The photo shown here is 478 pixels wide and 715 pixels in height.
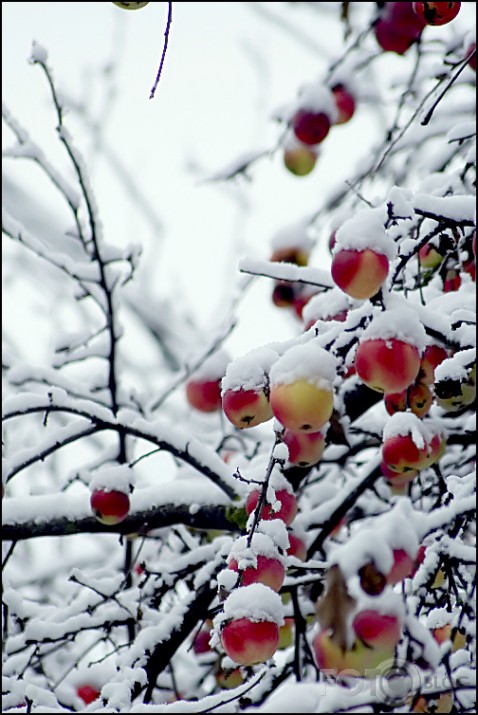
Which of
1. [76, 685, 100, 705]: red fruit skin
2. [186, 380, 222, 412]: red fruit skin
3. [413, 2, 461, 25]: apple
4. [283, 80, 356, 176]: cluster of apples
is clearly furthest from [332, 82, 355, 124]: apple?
[76, 685, 100, 705]: red fruit skin

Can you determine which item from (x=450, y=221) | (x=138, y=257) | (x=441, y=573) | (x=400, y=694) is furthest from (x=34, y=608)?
(x=450, y=221)

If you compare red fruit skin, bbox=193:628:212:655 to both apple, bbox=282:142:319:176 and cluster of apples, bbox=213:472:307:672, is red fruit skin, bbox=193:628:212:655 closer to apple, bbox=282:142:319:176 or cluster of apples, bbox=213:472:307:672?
cluster of apples, bbox=213:472:307:672

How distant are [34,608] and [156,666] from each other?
573 millimetres

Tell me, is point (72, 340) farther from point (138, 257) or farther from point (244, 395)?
point (244, 395)

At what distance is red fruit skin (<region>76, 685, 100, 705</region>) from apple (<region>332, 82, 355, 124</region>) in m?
1.91

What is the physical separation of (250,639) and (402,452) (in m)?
0.44

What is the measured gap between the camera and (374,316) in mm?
1266

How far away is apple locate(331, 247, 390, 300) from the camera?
119cm

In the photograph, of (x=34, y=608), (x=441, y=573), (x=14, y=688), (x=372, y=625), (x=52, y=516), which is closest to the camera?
(x=372, y=625)

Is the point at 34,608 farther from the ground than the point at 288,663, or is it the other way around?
the point at 34,608

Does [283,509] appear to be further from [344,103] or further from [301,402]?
[344,103]

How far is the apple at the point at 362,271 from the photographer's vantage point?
3.92ft

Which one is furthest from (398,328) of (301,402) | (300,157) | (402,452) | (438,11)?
(300,157)

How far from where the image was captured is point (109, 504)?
1.74m
